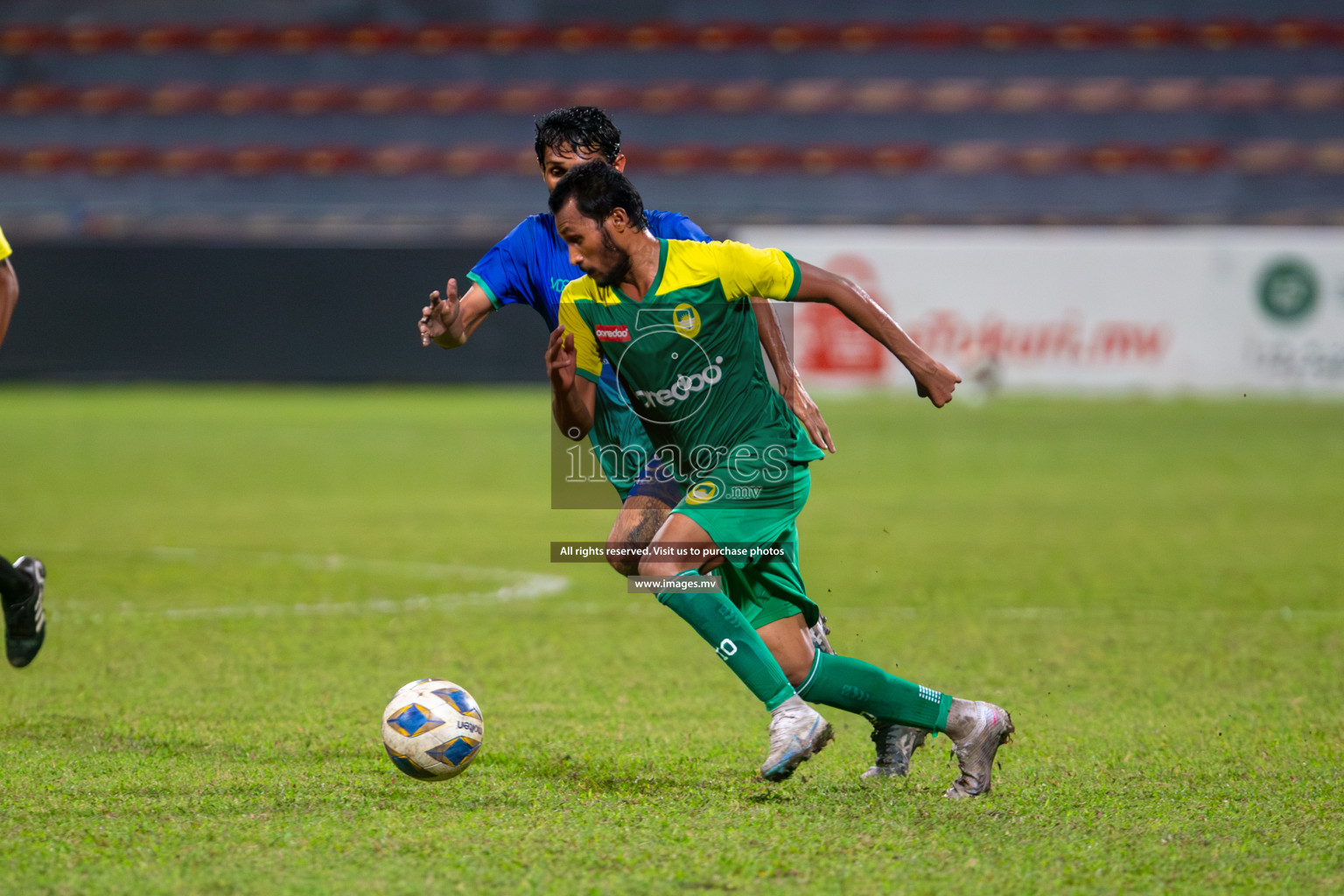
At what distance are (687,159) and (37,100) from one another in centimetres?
1132

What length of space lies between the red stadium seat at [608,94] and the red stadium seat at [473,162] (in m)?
1.60

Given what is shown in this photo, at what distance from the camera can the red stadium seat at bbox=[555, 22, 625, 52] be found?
26297 mm

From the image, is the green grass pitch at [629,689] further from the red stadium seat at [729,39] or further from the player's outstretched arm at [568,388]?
the red stadium seat at [729,39]

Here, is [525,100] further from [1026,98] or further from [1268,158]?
[1268,158]

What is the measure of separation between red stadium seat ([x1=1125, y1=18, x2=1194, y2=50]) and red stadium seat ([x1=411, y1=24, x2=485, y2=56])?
11282 millimetres

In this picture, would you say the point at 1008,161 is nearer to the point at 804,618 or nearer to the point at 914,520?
the point at 914,520

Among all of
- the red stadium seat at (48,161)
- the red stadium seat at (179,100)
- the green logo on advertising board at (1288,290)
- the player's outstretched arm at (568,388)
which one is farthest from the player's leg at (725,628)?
the red stadium seat at (179,100)

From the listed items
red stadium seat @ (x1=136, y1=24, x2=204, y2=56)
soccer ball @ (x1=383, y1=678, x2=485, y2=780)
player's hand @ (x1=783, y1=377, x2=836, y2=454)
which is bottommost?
soccer ball @ (x1=383, y1=678, x2=485, y2=780)

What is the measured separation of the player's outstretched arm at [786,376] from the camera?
12.8 feet

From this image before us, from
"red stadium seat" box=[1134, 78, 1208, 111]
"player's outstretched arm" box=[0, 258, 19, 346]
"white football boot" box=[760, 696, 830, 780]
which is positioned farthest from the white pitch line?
"red stadium seat" box=[1134, 78, 1208, 111]

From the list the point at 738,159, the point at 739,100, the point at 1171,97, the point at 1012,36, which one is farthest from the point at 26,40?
the point at 1171,97

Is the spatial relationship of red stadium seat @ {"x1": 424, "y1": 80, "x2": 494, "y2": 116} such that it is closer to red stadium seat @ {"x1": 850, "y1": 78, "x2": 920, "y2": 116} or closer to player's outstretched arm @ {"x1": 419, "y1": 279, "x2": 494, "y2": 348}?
red stadium seat @ {"x1": 850, "y1": 78, "x2": 920, "y2": 116}

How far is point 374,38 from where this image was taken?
87.1 feet

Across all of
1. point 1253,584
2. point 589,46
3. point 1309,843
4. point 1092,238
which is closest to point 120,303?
point 589,46
